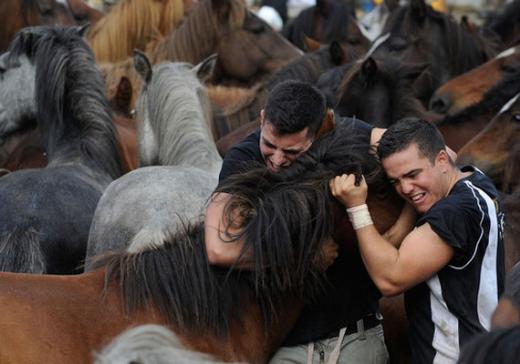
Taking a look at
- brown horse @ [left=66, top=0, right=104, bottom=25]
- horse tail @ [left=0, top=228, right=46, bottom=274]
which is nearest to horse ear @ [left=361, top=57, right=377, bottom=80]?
horse tail @ [left=0, top=228, right=46, bottom=274]

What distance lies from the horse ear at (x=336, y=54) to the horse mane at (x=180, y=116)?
8.85 feet

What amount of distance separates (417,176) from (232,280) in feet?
2.27

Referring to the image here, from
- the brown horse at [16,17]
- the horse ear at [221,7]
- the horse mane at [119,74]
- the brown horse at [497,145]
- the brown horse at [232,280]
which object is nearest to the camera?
the brown horse at [232,280]

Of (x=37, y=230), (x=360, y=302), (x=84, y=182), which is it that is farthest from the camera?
(x=84, y=182)

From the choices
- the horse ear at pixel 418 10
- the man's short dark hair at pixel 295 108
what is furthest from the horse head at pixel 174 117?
the horse ear at pixel 418 10

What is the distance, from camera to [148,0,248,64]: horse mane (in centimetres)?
1004

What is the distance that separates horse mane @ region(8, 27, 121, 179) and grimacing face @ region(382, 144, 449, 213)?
302cm

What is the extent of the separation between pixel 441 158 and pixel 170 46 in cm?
679

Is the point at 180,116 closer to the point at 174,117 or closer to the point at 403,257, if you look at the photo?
the point at 174,117

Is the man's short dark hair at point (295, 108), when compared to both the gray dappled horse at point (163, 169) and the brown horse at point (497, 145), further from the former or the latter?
the brown horse at point (497, 145)

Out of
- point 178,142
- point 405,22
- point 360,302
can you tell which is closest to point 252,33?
point 405,22

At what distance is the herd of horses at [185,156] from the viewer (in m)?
3.45

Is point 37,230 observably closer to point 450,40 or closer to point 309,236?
point 309,236

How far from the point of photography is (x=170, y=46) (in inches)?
398
